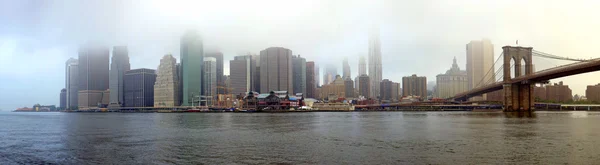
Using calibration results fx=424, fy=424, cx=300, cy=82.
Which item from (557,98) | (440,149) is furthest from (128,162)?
(557,98)

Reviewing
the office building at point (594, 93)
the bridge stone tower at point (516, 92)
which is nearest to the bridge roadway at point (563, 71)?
the bridge stone tower at point (516, 92)

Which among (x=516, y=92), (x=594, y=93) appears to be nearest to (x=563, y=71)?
(x=516, y=92)

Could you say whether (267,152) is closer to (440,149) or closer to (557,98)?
(440,149)

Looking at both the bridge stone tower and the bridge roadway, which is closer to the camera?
the bridge roadway

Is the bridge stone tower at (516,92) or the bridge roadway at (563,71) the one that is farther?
the bridge stone tower at (516,92)

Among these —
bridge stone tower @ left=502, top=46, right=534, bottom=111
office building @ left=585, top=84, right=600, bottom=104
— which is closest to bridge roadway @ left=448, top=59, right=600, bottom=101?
bridge stone tower @ left=502, top=46, right=534, bottom=111

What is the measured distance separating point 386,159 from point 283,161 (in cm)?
536

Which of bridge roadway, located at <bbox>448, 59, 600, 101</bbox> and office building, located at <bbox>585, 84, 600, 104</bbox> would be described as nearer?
bridge roadway, located at <bbox>448, 59, 600, 101</bbox>

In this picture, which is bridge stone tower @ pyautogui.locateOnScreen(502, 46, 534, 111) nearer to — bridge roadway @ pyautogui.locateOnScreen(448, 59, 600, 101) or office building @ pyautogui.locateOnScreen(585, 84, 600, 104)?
bridge roadway @ pyautogui.locateOnScreen(448, 59, 600, 101)

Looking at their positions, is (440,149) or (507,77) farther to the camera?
(507,77)

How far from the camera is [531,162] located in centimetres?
2077

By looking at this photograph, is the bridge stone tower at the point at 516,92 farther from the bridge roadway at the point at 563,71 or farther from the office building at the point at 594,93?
the office building at the point at 594,93

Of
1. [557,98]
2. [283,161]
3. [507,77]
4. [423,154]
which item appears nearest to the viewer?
[283,161]

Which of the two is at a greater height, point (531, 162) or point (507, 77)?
point (507, 77)
